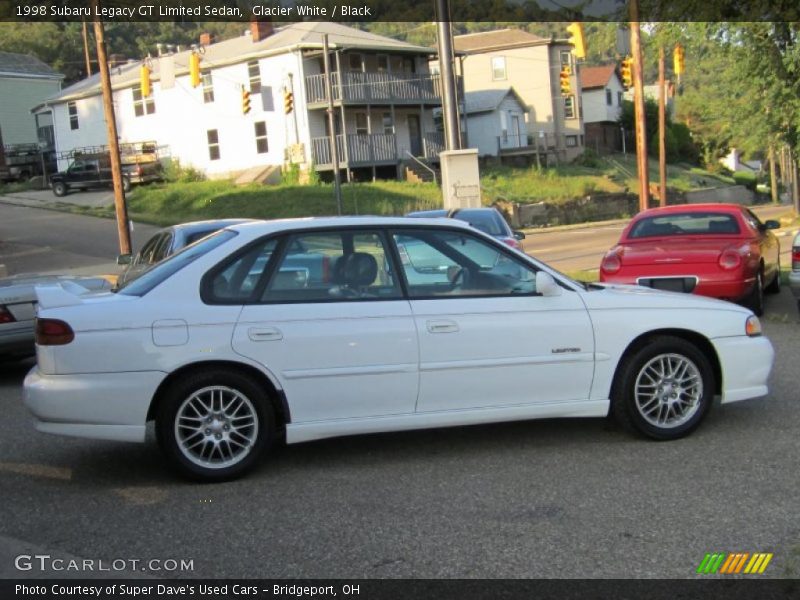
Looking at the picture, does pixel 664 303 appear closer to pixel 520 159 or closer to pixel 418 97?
pixel 418 97

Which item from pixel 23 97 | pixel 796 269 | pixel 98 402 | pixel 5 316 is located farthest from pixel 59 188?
pixel 98 402

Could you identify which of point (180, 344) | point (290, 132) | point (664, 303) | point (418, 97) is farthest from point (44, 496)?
point (418, 97)

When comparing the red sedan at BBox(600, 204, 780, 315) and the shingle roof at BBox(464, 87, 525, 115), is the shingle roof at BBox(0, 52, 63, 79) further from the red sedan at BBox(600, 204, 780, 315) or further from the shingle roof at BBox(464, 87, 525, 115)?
the red sedan at BBox(600, 204, 780, 315)

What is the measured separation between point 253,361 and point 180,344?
1.46 feet

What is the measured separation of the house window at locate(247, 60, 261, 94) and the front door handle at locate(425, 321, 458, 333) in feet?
133

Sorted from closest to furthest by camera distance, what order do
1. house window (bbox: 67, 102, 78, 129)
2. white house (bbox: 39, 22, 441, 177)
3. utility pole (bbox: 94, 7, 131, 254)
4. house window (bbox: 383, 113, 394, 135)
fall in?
utility pole (bbox: 94, 7, 131, 254) → white house (bbox: 39, 22, 441, 177) → house window (bbox: 383, 113, 394, 135) → house window (bbox: 67, 102, 78, 129)

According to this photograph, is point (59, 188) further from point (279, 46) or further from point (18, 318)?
point (18, 318)

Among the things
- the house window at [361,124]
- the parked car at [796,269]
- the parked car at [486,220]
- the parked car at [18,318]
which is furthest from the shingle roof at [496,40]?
the parked car at [18,318]

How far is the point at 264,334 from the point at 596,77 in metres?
68.1

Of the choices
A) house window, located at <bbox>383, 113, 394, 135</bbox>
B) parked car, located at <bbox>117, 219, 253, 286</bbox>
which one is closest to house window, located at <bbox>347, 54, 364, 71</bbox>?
house window, located at <bbox>383, 113, 394, 135</bbox>

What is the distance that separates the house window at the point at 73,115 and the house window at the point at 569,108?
31193 millimetres

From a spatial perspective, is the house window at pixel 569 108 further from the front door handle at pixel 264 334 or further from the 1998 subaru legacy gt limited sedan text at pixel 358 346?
the front door handle at pixel 264 334

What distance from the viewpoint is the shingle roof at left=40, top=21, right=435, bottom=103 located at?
42.7m

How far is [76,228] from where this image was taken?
110 feet
